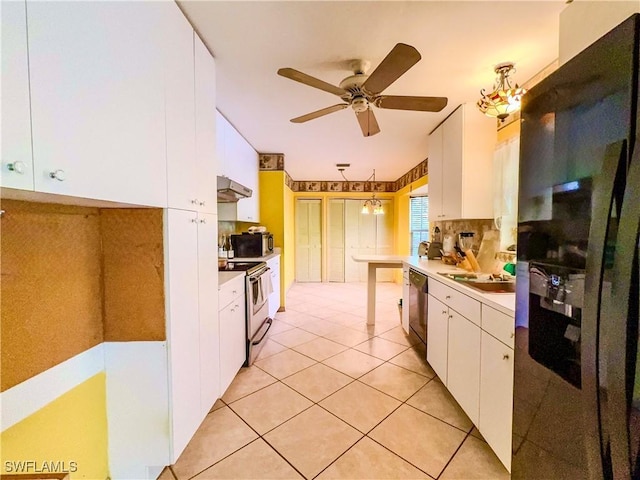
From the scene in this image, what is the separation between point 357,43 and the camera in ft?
5.53

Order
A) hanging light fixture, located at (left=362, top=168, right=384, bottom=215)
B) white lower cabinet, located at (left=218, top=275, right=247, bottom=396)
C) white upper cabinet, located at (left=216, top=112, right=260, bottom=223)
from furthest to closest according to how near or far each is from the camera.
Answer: hanging light fixture, located at (left=362, top=168, right=384, bottom=215) → white upper cabinet, located at (left=216, top=112, right=260, bottom=223) → white lower cabinet, located at (left=218, top=275, right=247, bottom=396)

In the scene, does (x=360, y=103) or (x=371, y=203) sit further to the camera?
(x=371, y=203)

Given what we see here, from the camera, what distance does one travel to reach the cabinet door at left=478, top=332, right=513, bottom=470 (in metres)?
1.32

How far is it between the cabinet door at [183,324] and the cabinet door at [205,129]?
0.24m

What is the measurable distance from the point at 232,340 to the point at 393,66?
223 centimetres

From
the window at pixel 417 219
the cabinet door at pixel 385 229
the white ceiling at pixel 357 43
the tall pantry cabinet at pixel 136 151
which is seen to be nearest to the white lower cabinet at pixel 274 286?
the tall pantry cabinet at pixel 136 151

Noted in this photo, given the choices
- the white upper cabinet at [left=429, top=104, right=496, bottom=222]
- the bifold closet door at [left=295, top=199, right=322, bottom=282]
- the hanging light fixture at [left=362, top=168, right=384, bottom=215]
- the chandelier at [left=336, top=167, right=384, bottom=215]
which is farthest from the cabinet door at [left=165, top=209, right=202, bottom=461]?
the bifold closet door at [left=295, top=199, right=322, bottom=282]

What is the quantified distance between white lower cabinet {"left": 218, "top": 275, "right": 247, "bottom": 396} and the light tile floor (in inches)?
7.3

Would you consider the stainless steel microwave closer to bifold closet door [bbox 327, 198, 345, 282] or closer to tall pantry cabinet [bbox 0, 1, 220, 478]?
tall pantry cabinet [bbox 0, 1, 220, 478]

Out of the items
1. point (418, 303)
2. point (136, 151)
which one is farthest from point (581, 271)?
point (418, 303)

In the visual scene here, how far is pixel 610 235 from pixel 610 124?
10.6 inches

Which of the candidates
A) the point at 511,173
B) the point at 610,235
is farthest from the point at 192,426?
the point at 511,173

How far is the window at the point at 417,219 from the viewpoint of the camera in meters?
6.18

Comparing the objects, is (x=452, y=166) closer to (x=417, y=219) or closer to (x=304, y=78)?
(x=304, y=78)
